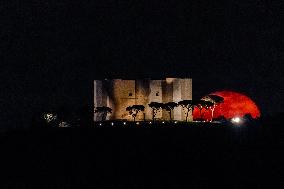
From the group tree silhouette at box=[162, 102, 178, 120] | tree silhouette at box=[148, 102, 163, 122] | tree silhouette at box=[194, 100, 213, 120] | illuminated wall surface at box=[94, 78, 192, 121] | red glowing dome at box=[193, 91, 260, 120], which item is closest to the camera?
tree silhouette at box=[148, 102, 163, 122]

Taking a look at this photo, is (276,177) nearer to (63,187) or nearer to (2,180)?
(63,187)

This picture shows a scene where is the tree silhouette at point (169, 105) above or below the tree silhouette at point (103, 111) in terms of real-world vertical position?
above

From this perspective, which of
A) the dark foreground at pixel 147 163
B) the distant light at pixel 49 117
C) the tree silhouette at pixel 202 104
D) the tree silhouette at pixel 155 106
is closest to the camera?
the dark foreground at pixel 147 163

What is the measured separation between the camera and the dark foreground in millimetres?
17453

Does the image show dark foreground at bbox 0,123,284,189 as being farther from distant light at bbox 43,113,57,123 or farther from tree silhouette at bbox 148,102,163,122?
tree silhouette at bbox 148,102,163,122

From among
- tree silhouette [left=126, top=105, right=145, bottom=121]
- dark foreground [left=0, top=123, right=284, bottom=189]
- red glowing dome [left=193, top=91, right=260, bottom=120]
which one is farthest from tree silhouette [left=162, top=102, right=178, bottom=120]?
dark foreground [left=0, top=123, right=284, bottom=189]

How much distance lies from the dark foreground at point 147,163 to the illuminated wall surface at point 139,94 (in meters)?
42.5

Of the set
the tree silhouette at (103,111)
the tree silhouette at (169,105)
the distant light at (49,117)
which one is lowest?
the distant light at (49,117)

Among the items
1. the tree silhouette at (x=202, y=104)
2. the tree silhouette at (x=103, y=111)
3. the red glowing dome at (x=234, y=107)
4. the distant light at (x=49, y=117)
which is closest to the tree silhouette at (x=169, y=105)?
the tree silhouette at (x=202, y=104)

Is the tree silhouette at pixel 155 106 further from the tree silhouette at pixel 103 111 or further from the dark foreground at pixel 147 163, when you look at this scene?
the dark foreground at pixel 147 163

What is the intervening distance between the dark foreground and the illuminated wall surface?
42526mm

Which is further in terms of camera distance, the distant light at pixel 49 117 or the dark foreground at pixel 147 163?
the distant light at pixel 49 117

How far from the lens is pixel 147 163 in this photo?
68.7 feet

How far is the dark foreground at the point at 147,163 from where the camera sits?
17.5 meters
